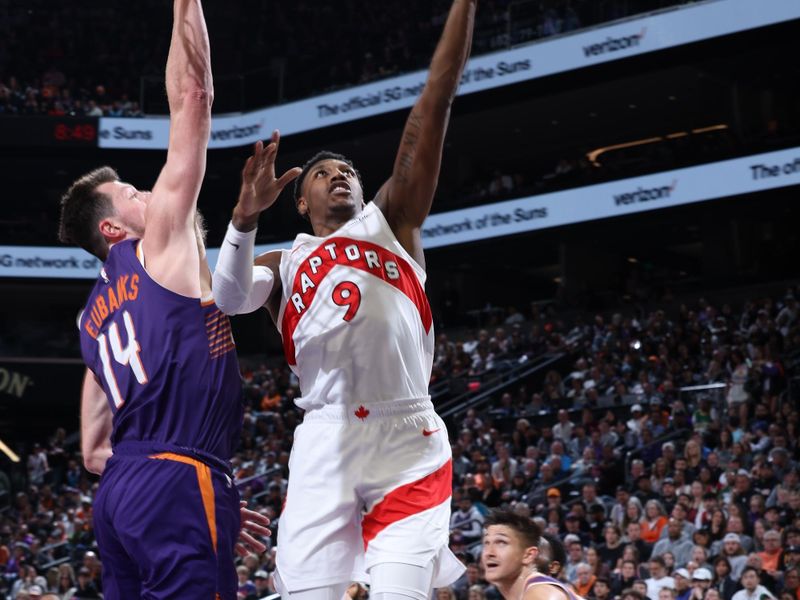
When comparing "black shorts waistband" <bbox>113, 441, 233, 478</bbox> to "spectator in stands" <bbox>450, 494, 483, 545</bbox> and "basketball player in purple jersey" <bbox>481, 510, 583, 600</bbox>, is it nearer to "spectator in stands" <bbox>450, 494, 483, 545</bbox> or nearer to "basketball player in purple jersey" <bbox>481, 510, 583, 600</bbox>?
"basketball player in purple jersey" <bbox>481, 510, 583, 600</bbox>

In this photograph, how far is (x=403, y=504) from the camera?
12.0 ft

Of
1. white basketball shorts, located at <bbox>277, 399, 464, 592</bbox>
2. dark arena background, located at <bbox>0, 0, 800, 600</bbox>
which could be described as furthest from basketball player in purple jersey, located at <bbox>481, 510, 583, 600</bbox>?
dark arena background, located at <bbox>0, 0, 800, 600</bbox>

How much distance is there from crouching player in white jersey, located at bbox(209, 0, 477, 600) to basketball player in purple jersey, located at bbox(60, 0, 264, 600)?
8.1 inches

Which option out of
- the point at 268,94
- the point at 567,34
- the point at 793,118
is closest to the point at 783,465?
the point at 567,34

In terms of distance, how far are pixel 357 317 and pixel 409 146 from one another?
616 mm

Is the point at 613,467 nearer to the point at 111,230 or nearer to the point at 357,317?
the point at 357,317

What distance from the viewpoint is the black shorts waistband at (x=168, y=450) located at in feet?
10.9

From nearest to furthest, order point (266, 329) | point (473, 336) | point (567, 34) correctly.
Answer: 1. point (567, 34)
2. point (473, 336)
3. point (266, 329)

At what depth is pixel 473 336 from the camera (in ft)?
83.5

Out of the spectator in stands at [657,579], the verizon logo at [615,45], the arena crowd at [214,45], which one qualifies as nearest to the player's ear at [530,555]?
the spectator in stands at [657,579]

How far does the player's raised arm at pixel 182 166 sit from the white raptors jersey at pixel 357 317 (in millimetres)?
569

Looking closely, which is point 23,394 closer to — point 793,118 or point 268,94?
point 268,94

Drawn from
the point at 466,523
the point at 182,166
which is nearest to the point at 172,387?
the point at 182,166

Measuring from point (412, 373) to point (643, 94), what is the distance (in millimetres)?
22945
